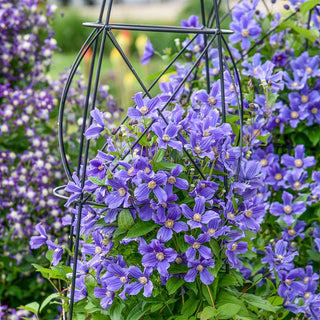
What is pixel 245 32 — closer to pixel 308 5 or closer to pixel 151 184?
pixel 308 5

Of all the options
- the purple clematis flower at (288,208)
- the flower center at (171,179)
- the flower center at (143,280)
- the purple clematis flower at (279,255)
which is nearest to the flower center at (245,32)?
the purple clematis flower at (288,208)

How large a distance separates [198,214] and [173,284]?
13 cm

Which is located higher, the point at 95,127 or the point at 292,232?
the point at 95,127

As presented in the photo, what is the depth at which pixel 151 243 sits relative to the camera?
0.86 m

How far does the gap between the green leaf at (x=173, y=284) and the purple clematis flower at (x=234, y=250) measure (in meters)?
0.09

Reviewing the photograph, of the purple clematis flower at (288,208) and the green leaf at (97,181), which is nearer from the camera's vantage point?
the green leaf at (97,181)

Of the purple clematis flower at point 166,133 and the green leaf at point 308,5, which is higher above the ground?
the green leaf at point 308,5

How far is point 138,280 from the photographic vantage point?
2.91 feet

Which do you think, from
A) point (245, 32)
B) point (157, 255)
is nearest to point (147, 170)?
point (157, 255)

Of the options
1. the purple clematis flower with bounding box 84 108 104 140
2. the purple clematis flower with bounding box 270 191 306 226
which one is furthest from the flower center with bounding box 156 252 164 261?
the purple clematis flower with bounding box 270 191 306 226

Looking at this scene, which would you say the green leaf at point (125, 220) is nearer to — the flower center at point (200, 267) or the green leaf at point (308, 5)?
the flower center at point (200, 267)

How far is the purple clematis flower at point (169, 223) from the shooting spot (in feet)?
2.82

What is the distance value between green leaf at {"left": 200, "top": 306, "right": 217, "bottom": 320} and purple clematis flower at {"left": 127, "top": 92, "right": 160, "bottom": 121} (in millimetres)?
333

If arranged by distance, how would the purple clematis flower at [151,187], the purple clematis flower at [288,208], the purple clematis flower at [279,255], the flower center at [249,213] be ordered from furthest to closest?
the purple clematis flower at [288,208] → the purple clematis flower at [279,255] → the flower center at [249,213] → the purple clematis flower at [151,187]
